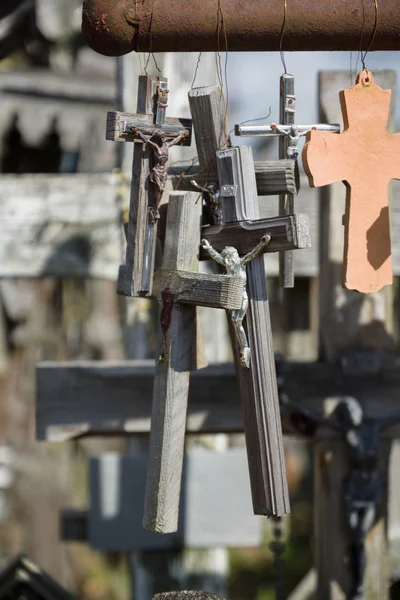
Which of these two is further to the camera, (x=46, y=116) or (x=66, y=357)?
(x=66, y=357)

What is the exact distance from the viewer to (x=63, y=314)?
28.8 feet

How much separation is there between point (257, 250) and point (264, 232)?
0.04 meters

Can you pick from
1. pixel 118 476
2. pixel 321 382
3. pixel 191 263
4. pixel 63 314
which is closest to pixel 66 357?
pixel 63 314

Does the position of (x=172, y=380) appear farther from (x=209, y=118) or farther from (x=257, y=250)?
(x=209, y=118)

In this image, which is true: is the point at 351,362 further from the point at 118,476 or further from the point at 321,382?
the point at 118,476

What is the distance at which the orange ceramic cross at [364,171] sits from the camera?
6.23 ft

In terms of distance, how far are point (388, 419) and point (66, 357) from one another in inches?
252

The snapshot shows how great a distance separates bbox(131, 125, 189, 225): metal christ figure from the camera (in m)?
1.91

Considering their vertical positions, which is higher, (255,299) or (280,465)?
(255,299)

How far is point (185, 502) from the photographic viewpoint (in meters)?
3.37

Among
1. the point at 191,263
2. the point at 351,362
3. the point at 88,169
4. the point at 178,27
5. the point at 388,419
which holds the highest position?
the point at 88,169

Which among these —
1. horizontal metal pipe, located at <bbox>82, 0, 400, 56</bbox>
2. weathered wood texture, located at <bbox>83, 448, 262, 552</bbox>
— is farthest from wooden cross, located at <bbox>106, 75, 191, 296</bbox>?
weathered wood texture, located at <bbox>83, 448, 262, 552</bbox>

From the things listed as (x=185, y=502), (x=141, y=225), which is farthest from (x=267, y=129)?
(x=185, y=502)

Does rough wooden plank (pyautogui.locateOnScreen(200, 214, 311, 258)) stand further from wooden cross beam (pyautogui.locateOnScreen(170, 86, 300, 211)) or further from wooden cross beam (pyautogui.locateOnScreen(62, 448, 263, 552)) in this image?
wooden cross beam (pyautogui.locateOnScreen(62, 448, 263, 552))
